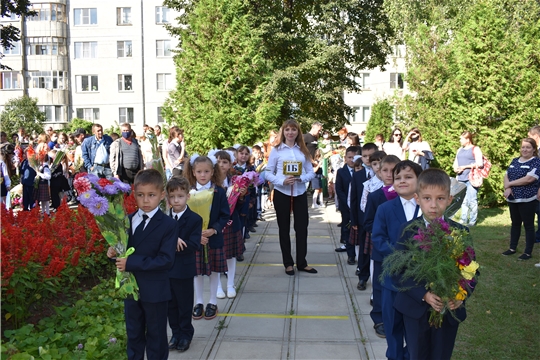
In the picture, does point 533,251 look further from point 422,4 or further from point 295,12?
point 422,4

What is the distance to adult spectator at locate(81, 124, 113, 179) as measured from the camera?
41.9 ft

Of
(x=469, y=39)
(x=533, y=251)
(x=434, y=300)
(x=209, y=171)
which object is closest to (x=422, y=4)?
(x=469, y=39)

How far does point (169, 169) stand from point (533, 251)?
798 cm

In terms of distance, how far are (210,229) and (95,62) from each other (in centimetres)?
4559

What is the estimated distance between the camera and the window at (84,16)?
156 ft

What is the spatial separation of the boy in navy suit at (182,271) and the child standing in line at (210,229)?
0.76 meters

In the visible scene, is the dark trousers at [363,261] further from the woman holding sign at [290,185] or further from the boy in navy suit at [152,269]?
the boy in navy suit at [152,269]

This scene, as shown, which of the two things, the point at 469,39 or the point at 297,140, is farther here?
the point at 469,39

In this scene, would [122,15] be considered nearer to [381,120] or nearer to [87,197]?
[381,120]

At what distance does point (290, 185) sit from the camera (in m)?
7.70

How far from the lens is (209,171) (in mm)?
5852

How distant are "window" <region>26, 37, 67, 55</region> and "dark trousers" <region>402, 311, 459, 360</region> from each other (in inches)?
1954

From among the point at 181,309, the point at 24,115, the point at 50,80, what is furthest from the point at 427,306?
the point at 50,80

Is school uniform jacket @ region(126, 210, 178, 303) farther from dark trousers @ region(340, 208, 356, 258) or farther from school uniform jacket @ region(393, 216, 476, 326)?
dark trousers @ region(340, 208, 356, 258)
